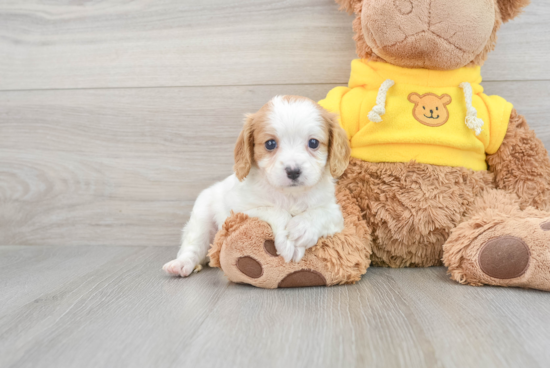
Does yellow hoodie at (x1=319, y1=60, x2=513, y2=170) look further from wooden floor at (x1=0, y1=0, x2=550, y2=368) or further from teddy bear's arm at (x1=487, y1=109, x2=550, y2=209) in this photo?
wooden floor at (x1=0, y1=0, x2=550, y2=368)

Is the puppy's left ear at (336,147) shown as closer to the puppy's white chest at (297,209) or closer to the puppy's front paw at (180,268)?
the puppy's white chest at (297,209)

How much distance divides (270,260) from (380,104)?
0.64 meters

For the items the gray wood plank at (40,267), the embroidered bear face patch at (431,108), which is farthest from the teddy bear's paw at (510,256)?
the gray wood plank at (40,267)

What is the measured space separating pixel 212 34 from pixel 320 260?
1130 millimetres

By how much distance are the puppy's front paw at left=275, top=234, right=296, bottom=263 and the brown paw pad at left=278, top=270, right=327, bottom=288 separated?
5 cm

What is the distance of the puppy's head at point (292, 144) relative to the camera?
1.25m

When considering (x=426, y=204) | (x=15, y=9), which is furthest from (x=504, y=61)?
(x=15, y=9)

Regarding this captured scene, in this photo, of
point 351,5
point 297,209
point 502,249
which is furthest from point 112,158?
point 502,249

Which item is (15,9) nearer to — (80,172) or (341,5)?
(80,172)

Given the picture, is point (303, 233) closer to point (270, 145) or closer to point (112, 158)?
point (270, 145)

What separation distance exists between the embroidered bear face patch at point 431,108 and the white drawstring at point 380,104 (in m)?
0.09

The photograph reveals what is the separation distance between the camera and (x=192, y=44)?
74.1 inches

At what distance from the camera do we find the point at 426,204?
4.75ft

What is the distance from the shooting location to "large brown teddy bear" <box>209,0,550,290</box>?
1309mm
